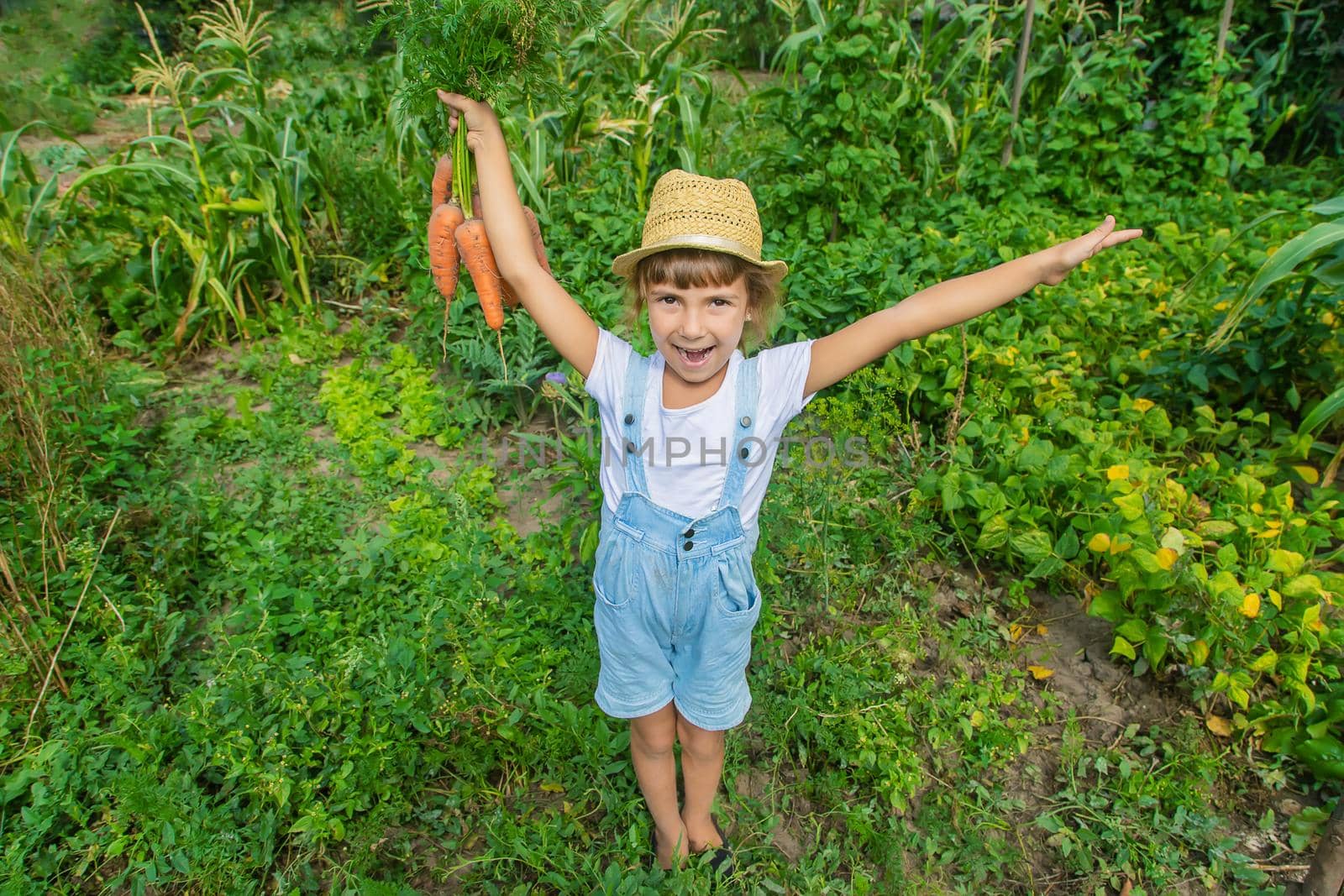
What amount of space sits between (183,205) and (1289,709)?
460cm

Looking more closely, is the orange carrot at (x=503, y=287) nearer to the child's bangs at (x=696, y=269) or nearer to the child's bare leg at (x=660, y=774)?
the child's bangs at (x=696, y=269)

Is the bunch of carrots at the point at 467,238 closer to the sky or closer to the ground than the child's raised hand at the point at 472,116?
closer to the ground

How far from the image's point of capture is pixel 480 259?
1735mm

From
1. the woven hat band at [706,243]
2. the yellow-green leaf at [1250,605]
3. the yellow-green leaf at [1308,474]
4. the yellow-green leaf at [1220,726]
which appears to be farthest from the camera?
the yellow-green leaf at [1308,474]

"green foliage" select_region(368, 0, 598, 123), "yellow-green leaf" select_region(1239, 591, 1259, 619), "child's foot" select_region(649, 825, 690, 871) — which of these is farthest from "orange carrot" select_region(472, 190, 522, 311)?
"yellow-green leaf" select_region(1239, 591, 1259, 619)

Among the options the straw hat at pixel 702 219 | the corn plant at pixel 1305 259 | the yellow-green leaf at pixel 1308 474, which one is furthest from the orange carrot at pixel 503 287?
the yellow-green leaf at pixel 1308 474

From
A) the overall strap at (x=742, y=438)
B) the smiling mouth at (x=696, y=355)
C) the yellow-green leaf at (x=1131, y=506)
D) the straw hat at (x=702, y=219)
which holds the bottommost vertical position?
the yellow-green leaf at (x=1131, y=506)

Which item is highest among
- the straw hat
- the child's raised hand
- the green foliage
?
the green foliage

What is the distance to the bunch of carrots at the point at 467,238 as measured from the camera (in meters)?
1.67

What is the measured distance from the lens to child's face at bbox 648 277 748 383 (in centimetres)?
144

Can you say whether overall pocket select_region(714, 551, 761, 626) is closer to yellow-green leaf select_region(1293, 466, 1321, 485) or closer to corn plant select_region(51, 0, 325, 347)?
yellow-green leaf select_region(1293, 466, 1321, 485)

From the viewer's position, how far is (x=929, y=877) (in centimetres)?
190

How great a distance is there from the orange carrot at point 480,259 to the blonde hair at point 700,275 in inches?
12.2

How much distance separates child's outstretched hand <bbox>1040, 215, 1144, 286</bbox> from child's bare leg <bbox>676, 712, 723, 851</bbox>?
1.17 metres
